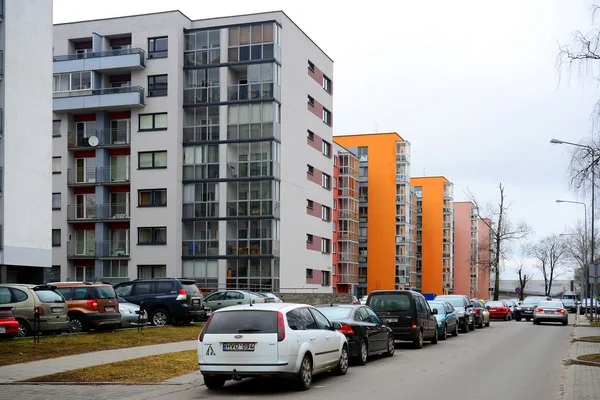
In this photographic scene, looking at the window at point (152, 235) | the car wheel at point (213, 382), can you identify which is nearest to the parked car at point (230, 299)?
the window at point (152, 235)

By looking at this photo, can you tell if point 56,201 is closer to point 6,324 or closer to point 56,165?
point 56,165

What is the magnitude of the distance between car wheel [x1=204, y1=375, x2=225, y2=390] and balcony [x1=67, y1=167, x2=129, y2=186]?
140ft

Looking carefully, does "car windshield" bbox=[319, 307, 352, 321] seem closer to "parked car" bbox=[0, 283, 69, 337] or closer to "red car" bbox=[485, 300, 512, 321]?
"parked car" bbox=[0, 283, 69, 337]

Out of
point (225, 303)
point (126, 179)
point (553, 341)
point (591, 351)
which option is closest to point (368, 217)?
point (126, 179)

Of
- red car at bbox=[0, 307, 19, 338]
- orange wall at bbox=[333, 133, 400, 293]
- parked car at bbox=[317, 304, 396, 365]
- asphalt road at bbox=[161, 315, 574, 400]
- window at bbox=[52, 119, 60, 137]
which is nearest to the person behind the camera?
asphalt road at bbox=[161, 315, 574, 400]

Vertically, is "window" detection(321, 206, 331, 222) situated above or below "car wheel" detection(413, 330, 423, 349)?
above

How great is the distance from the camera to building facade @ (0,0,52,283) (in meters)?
37.3

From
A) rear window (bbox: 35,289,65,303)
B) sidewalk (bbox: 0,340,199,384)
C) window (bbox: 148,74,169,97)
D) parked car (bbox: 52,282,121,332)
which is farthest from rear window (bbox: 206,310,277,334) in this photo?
window (bbox: 148,74,169,97)

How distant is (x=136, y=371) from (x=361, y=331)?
5.22m

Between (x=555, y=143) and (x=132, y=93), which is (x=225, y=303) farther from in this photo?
(x=132, y=93)

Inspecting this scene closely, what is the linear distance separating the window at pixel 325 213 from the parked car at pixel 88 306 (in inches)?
1505

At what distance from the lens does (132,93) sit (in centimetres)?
5338

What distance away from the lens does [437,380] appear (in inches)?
563

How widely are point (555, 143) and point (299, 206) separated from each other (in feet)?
99.5
